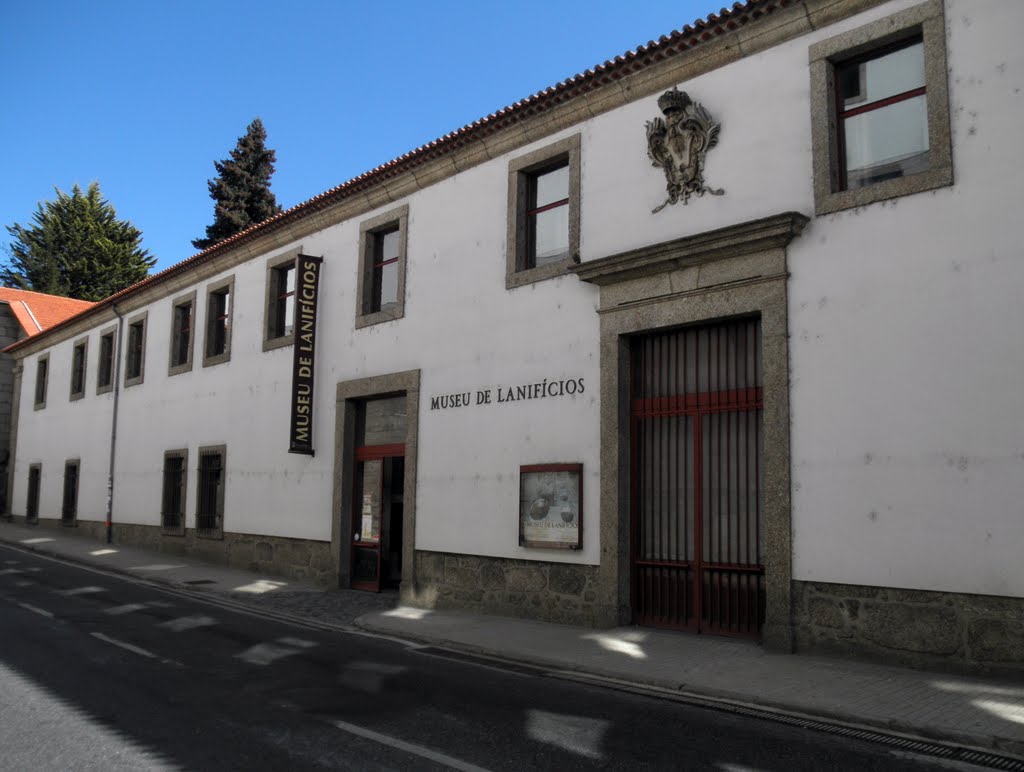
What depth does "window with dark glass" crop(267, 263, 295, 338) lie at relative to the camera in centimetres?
1844

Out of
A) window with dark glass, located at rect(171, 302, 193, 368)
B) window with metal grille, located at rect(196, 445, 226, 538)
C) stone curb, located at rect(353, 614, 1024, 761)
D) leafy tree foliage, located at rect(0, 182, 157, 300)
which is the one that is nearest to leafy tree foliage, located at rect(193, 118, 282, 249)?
leafy tree foliage, located at rect(0, 182, 157, 300)

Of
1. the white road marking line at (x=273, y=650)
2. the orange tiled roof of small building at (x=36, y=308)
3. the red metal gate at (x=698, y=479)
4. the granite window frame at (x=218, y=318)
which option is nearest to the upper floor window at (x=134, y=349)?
the granite window frame at (x=218, y=318)

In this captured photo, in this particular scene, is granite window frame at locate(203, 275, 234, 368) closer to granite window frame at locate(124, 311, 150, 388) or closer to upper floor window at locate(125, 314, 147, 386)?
granite window frame at locate(124, 311, 150, 388)

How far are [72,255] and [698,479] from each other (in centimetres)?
4954

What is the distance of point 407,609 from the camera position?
13258 mm

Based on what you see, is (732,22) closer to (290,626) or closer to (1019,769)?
(1019,769)

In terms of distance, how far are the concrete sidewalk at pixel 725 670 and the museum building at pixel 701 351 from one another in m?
0.44

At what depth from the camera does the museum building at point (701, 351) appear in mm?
8289

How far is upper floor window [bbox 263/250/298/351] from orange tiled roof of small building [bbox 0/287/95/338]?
2230 cm

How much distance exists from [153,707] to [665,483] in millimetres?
6582

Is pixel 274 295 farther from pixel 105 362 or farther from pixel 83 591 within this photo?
pixel 105 362

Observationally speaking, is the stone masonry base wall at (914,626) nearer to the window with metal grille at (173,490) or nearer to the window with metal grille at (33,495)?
the window with metal grille at (173,490)

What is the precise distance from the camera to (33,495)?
100 ft

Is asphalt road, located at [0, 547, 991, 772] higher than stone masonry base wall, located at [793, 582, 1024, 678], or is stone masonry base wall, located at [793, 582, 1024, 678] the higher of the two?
stone masonry base wall, located at [793, 582, 1024, 678]
